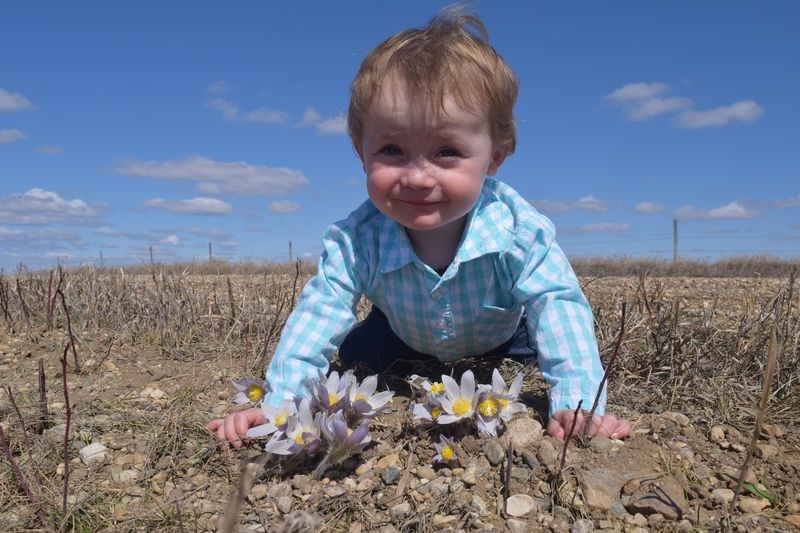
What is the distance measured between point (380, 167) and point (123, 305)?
2809mm

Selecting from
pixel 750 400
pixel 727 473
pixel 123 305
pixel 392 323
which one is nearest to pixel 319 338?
pixel 392 323

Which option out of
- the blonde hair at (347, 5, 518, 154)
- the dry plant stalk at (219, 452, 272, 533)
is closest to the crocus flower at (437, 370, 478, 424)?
the dry plant stalk at (219, 452, 272, 533)

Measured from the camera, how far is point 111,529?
185 cm

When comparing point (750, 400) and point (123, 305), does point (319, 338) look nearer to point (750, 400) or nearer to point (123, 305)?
point (750, 400)

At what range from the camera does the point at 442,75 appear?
8.24ft

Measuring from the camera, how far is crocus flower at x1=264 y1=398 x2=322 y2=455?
2061mm

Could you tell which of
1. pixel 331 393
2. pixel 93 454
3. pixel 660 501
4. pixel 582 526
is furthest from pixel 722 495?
pixel 93 454

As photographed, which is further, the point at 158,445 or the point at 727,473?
the point at 158,445

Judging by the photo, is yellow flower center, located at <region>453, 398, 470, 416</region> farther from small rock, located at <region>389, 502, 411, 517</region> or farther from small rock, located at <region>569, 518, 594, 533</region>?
small rock, located at <region>569, 518, 594, 533</region>

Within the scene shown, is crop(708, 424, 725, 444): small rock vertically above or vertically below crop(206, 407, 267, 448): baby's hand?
below

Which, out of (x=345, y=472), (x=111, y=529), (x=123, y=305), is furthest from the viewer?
(x=123, y=305)

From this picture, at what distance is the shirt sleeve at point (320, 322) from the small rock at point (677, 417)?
136 cm

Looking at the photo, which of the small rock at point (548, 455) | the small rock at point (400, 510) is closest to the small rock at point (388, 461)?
the small rock at point (400, 510)

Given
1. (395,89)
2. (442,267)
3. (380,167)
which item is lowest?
(442,267)
